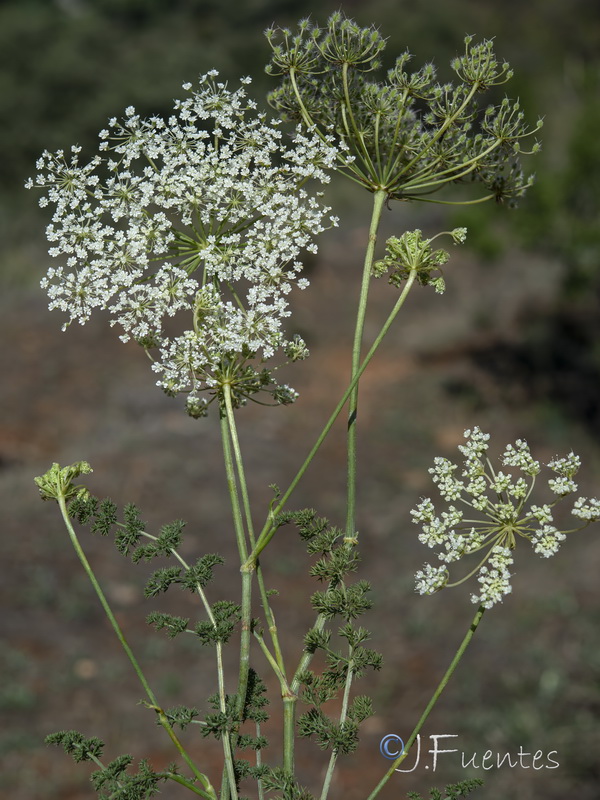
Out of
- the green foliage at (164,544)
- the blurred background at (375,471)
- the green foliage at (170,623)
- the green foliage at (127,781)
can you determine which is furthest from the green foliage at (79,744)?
the blurred background at (375,471)

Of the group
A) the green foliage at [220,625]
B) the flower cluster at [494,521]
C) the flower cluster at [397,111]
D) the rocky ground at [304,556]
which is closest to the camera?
the flower cluster at [494,521]

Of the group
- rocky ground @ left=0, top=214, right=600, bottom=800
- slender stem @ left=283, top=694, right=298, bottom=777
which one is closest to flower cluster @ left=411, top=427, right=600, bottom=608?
slender stem @ left=283, top=694, right=298, bottom=777

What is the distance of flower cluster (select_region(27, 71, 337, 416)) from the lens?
1692mm

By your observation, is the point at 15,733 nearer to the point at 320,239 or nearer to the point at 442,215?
the point at 320,239

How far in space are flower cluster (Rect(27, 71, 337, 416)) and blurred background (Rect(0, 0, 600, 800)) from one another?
14.5 feet

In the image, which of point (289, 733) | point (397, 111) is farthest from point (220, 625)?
point (397, 111)

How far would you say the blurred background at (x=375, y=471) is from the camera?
21.5 feet

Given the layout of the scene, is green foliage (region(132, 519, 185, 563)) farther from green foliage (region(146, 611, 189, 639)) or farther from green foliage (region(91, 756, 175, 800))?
green foliage (region(91, 756, 175, 800))

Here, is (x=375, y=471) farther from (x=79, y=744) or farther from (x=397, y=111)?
(x=79, y=744)

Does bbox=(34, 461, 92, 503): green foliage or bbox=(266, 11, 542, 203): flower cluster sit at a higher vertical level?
bbox=(266, 11, 542, 203): flower cluster

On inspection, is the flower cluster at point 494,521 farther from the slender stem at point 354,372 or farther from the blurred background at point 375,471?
the blurred background at point 375,471

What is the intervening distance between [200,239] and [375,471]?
8869 mm

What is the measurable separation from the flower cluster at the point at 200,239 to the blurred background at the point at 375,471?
Answer: 4417mm

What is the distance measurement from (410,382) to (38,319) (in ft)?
18.2
